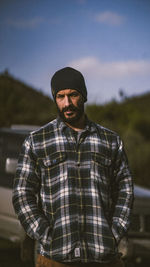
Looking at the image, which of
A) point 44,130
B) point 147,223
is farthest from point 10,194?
point 44,130

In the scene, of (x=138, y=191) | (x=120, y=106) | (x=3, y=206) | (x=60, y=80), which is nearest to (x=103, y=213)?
(x=60, y=80)

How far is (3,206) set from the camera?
5.85 metres

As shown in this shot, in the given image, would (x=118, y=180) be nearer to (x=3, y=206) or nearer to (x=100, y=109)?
(x=3, y=206)

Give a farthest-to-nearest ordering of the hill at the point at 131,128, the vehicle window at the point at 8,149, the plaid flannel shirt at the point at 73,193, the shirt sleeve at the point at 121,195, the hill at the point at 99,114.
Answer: the hill at the point at 99,114
the hill at the point at 131,128
the vehicle window at the point at 8,149
the shirt sleeve at the point at 121,195
the plaid flannel shirt at the point at 73,193

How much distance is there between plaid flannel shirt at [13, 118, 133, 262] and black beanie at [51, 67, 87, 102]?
182 millimetres

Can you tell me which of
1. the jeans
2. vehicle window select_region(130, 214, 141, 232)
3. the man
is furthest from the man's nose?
vehicle window select_region(130, 214, 141, 232)

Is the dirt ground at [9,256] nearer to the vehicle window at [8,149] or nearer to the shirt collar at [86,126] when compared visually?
the vehicle window at [8,149]

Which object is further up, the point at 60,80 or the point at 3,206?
the point at 60,80

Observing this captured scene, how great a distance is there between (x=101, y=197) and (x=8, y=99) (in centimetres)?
3120

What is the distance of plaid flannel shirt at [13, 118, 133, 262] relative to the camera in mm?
2361

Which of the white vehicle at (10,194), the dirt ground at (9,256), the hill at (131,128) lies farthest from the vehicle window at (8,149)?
the hill at (131,128)

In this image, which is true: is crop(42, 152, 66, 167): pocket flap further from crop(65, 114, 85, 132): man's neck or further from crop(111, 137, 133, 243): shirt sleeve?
crop(111, 137, 133, 243): shirt sleeve

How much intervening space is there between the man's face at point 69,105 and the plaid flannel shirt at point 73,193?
6 cm

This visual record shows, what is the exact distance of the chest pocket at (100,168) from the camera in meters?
2.44
